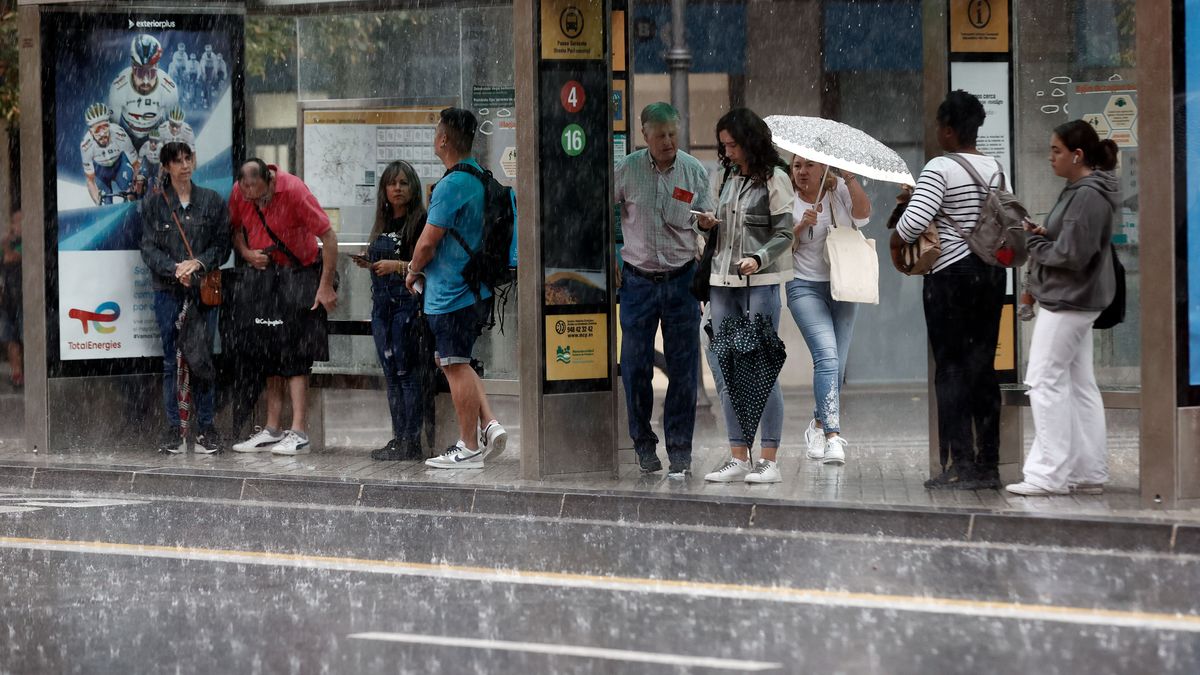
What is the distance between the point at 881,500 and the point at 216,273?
4983 mm

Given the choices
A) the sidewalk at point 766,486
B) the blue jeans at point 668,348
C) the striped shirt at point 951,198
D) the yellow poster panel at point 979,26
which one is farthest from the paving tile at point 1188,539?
the yellow poster panel at point 979,26

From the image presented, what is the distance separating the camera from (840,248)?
10883mm

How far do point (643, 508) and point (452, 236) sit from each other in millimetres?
2246

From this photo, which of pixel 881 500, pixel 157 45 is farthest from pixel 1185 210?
pixel 157 45

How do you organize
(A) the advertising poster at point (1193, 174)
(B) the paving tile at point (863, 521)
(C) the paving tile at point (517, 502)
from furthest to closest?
(C) the paving tile at point (517, 502)
(B) the paving tile at point (863, 521)
(A) the advertising poster at point (1193, 174)

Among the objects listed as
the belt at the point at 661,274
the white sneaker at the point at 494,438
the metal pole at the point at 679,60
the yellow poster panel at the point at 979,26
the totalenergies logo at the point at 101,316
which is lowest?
the white sneaker at the point at 494,438

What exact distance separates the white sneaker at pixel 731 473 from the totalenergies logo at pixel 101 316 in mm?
4476

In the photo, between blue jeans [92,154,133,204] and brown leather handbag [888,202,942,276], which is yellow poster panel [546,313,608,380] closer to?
brown leather handbag [888,202,942,276]

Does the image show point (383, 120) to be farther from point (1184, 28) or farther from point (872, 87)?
point (872, 87)

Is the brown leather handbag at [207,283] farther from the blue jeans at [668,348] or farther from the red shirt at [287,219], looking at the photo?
the blue jeans at [668,348]

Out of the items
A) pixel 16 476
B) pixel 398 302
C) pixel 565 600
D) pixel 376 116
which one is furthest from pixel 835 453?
pixel 16 476

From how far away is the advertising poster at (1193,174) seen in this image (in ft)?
29.0

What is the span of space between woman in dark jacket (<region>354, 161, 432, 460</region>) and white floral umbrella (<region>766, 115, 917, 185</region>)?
2.55 m

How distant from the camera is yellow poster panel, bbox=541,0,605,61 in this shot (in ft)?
34.4
